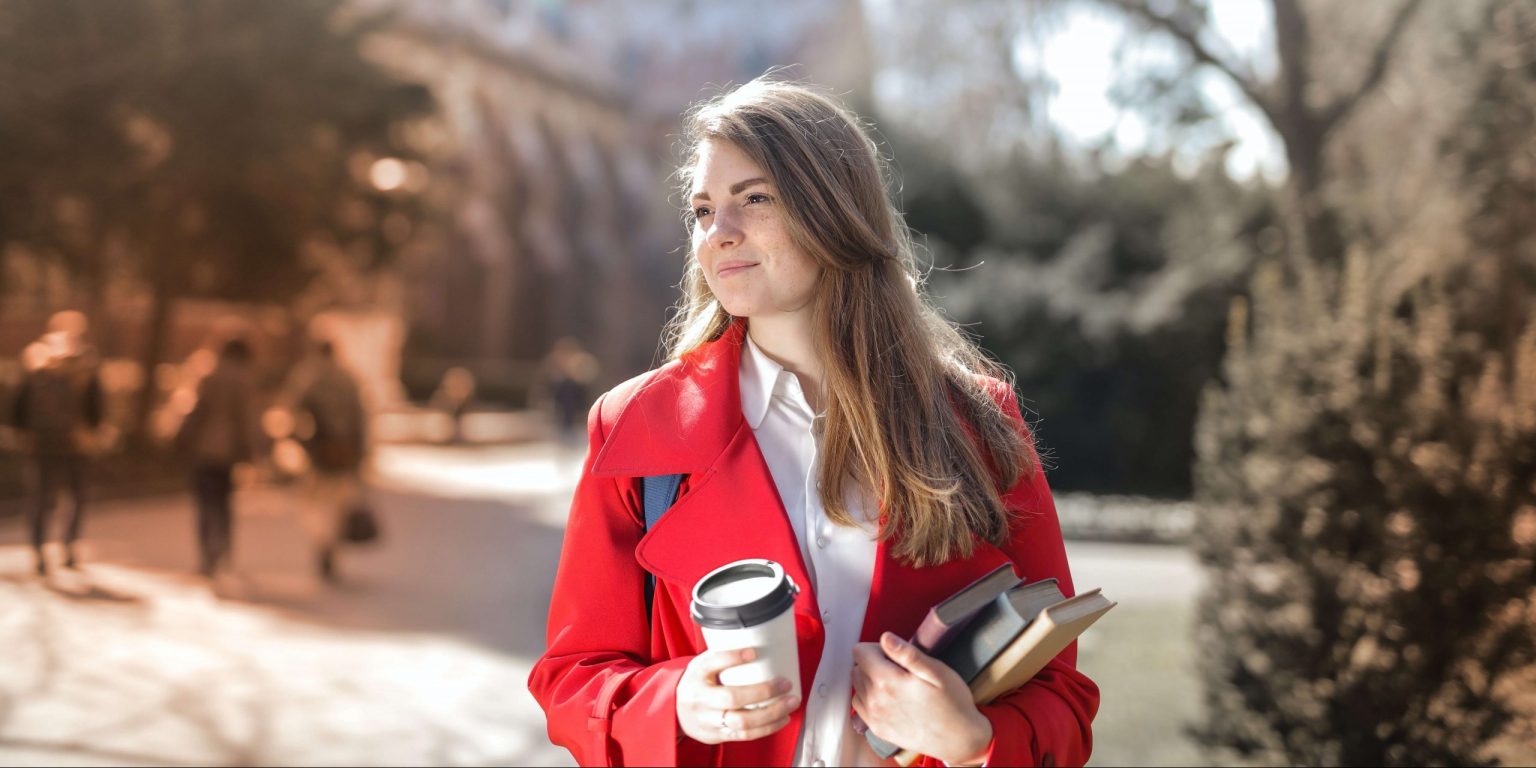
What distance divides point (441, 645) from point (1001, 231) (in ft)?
51.5

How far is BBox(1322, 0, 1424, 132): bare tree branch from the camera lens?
8.42 metres

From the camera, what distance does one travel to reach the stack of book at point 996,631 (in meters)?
1.59

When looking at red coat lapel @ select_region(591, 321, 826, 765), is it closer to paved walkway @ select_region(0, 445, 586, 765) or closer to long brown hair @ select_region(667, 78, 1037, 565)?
long brown hair @ select_region(667, 78, 1037, 565)

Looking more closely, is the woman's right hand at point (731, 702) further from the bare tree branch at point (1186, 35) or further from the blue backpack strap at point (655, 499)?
the bare tree branch at point (1186, 35)

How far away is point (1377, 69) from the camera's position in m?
8.62

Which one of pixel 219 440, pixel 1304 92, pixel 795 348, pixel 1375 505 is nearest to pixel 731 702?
pixel 795 348

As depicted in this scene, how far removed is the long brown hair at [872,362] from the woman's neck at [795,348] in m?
0.04

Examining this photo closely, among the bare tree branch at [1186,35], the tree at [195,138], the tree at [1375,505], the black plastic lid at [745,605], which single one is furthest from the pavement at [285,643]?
the black plastic lid at [745,605]

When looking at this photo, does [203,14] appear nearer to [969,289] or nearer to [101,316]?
[101,316]

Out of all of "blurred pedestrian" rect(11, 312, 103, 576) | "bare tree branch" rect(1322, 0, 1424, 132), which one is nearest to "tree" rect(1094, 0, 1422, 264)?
"bare tree branch" rect(1322, 0, 1424, 132)

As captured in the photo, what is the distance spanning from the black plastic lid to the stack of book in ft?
0.74

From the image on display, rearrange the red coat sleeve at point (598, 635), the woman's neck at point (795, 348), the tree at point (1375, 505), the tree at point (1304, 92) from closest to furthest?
the red coat sleeve at point (598, 635) → the woman's neck at point (795, 348) → the tree at point (1375, 505) → the tree at point (1304, 92)

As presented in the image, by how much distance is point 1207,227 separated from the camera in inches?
806

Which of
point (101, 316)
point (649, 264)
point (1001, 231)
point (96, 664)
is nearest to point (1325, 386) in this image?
point (96, 664)
